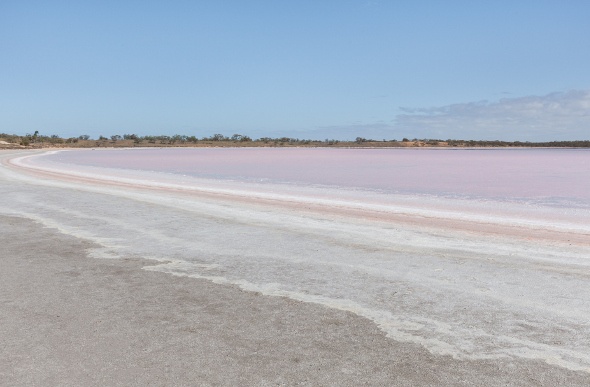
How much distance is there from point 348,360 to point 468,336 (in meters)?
1.28

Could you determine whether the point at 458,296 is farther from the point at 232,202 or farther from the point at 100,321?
the point at 232,202

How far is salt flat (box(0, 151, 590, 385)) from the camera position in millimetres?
4855

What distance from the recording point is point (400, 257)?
8.18 metres

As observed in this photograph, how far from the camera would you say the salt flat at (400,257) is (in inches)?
191

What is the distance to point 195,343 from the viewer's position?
471 cm

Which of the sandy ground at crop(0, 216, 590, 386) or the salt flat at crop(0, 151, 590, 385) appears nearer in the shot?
the sandy ground at crop(0, 216, 590, 386)

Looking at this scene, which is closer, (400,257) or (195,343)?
(195,343)

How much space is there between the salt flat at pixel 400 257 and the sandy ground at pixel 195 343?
11 centimetres

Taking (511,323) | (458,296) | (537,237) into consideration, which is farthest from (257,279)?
(537,237)

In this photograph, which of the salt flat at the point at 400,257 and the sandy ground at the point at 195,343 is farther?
the salt flat at the point at 400,257

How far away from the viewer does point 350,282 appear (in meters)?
6.75

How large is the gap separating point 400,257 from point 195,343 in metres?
4.30

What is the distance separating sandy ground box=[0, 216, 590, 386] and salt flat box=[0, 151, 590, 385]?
110 millimetres

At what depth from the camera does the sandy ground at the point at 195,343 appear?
13.3 feet
